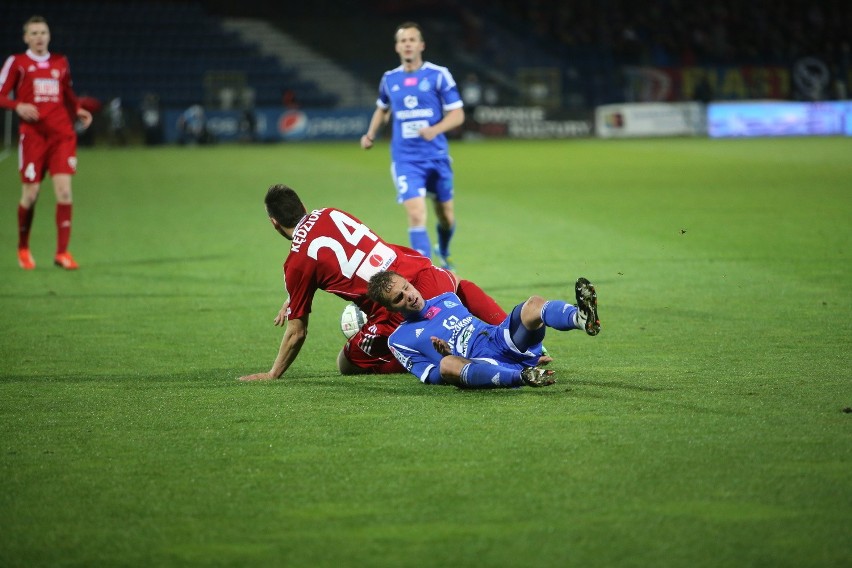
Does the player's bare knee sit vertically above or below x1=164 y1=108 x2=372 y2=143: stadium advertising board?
below

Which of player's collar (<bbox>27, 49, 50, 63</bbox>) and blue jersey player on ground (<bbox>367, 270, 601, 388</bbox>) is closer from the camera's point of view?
blue jersey player on ground (<bbox>367, 270, 601, 388</bbox>)

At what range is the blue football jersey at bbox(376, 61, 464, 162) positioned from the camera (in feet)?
37.1

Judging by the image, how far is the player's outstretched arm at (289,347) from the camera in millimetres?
6445

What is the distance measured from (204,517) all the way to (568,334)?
14.0 ft

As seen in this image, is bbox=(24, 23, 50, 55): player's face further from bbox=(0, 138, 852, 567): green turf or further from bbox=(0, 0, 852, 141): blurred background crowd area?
bbox=(0, 0, 852, 141): blurred background crowd area

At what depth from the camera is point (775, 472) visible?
15.1 ft

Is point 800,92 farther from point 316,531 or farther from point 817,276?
point 316,531

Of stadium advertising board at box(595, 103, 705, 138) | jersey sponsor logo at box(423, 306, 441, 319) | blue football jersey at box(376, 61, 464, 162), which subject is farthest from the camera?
stadium advertising board at box(595, 103, 705, 138)

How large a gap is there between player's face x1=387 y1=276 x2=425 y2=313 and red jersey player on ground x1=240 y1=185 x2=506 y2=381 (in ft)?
1.08

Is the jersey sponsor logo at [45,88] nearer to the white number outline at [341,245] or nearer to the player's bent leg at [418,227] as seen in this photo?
the player's bent leg at [418,227]

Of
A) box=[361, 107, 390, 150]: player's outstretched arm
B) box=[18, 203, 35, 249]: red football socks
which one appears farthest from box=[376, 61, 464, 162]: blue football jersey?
box=[18, 203, 35, 249]: red football socks

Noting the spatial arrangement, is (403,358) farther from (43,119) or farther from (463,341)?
(43,119)

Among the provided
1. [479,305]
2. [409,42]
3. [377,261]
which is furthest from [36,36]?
[479,305]

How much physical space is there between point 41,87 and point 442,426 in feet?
25.0
